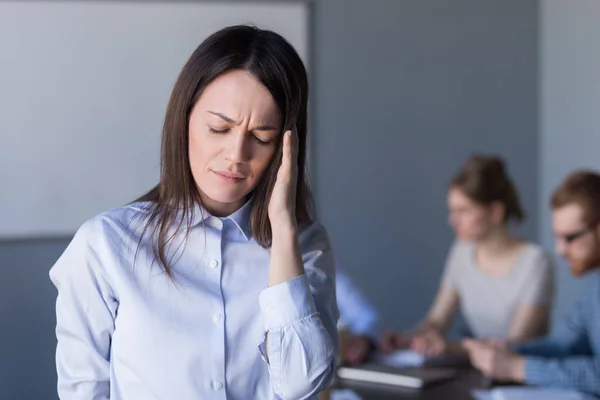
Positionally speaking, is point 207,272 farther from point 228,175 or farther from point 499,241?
point 499,241

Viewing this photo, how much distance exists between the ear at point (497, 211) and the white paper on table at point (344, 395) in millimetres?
1277

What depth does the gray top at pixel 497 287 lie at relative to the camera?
3375mm

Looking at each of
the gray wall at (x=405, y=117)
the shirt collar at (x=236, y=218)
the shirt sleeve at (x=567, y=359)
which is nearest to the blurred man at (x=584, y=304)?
the shirt sleeve at (x=567, y=359)

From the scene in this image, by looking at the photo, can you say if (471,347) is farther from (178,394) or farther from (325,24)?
(325,24)

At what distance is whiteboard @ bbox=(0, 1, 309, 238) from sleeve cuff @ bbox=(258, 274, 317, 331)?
2.68 m

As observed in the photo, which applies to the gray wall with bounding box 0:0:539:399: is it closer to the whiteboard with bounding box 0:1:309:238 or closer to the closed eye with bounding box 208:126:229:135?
the whiteboard with bounding box 0:1:309:238

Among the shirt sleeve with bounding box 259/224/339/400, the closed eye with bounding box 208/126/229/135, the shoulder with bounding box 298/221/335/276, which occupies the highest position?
the closed eye with bounding box 208/126/229/135

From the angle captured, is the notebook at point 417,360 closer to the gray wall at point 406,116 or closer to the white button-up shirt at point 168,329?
the white button-up shirt at point 168,329

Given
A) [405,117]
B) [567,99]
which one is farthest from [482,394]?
[567,99]

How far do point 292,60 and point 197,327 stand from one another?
1.49ft

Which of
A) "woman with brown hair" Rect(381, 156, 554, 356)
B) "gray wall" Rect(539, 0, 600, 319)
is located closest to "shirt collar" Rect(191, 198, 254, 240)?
"woman with brown hair" Rect(381, 156, 554, 356)

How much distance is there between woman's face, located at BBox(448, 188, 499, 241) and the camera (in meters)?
3.44

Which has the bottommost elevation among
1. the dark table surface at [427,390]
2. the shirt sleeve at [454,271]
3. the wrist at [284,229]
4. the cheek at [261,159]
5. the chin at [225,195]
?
the dark table surface at [427,390]

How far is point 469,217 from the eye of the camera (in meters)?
3.46
